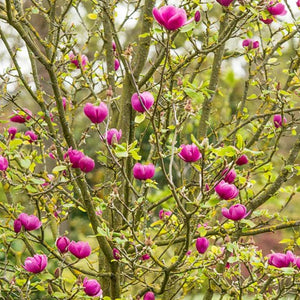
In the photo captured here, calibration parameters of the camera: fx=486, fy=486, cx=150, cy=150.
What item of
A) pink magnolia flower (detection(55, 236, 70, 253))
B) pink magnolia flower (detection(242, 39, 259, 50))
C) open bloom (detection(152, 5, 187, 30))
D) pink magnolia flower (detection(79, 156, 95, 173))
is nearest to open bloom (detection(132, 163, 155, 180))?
pink magnolia flower (detection(79, 156, 95, 173))

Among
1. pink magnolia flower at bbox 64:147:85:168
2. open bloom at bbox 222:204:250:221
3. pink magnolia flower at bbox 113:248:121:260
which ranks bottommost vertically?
pink magnolia flower at bbox 113:248:121:260

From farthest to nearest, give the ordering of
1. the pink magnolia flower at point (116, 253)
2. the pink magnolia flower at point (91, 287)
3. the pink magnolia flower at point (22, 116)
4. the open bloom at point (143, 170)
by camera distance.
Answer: the pink magnolia flower at point (22, 116) → the pink magnolia flower at point (116, 253) → the pink magnolia flower at point (91, 287) → the open bloom at point (143, 170)

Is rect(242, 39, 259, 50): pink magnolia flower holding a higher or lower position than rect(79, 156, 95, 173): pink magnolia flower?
higher

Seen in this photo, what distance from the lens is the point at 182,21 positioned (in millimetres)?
1120

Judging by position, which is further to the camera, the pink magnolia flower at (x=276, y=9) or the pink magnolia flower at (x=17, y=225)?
the pink magnolia flower at (x=276, y=9)

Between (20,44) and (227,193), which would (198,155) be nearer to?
(227,193)

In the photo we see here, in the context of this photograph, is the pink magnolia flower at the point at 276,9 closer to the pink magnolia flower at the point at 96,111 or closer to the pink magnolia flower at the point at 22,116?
the pink magnolia flower at the point at 96,111

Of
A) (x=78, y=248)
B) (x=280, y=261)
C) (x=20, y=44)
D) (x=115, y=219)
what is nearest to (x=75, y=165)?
(x=78, y=248)

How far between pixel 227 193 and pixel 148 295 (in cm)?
66

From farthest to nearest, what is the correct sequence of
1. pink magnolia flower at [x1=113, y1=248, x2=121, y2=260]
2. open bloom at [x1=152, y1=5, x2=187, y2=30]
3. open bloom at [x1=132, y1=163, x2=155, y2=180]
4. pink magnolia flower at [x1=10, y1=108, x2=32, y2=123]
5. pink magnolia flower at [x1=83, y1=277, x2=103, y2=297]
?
pink magnolia flower at [x1=10, y1=108, x2=32, y2=123] → pink magnolia flower at [x1=113, y1=248, x2=121, y2=260] → pink magnolia flower at [x1=83, y1=277, x2=103, y2=297] → open bloom at [x1=132, y1=163, x2=155, y2=180] → open bloom at [x1=152, y1=5, x2=187, y2=30]

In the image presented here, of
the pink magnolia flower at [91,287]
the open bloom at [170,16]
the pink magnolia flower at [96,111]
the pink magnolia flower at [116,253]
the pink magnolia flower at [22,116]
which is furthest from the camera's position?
the pink magnolia flower at [22,116]

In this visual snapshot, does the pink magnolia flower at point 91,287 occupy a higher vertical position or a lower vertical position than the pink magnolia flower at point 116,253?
lower

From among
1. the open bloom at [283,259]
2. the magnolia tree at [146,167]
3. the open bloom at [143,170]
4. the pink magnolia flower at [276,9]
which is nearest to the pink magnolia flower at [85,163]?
the magnolia tree at [146,167]

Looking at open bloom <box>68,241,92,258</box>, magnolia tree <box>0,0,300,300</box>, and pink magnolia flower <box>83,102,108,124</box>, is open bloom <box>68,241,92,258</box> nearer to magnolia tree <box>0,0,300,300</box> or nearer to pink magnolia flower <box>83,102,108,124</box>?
magnolia tree <box>0,0,300,300</box>
